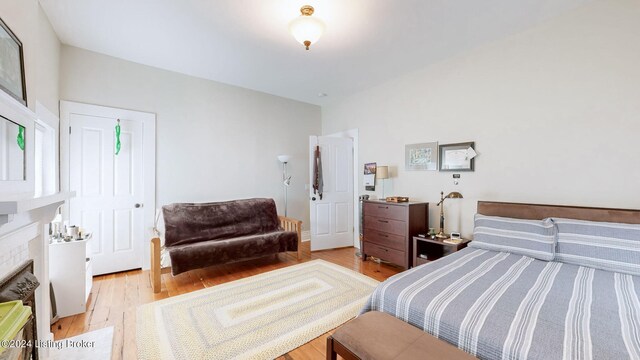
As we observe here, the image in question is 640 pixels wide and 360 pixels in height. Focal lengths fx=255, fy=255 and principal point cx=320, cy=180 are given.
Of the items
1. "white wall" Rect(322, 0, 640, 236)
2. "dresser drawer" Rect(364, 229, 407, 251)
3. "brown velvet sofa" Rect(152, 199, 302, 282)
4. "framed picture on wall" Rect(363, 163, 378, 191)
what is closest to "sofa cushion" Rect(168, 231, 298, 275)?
"brown velvet sofa" Rect(152, 199, 302, 282)

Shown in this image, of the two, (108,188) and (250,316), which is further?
(108,188)

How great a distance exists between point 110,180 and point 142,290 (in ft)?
4.72

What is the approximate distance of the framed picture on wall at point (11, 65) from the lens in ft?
3.81

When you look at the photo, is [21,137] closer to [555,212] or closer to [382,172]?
[382,172]

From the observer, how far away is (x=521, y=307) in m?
1.28

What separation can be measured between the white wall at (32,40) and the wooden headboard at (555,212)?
12.2 ft

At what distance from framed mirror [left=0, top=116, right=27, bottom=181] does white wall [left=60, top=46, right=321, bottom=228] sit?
2182 mm

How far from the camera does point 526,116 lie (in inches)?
102

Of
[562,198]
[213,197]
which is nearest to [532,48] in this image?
[562,198]

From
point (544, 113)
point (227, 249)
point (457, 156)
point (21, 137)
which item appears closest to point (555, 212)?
point (544, 113)

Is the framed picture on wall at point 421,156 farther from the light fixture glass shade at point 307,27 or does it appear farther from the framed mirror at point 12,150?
the framed mirror at point 12,150

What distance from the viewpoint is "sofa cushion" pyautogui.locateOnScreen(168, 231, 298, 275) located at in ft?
9.54

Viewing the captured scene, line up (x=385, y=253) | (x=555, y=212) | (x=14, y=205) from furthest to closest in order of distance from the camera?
(x=385, y=253)
(x=555, y=212)
(x=14, y=205)

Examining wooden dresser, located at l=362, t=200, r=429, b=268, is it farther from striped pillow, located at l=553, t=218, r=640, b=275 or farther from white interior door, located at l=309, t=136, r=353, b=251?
striped pillow, located at l=553, t=218, r=640, b=275
